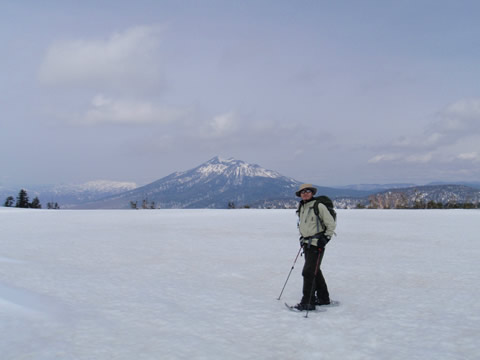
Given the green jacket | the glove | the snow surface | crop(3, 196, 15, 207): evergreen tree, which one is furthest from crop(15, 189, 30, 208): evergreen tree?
the glove

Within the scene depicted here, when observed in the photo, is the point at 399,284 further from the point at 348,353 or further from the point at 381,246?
the point at 381,246

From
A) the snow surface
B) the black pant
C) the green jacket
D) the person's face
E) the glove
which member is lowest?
the snow surface

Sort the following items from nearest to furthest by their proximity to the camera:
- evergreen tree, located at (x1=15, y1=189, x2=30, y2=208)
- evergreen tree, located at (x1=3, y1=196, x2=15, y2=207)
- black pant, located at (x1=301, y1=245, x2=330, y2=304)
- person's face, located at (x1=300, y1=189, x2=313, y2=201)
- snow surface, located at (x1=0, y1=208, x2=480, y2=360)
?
1. snow surface, located at (x1=0, y1=208, x2=480, y2=360)
2. black pant, located at (x1=301, y1=245, x2=330, y2=304)
3. person's face, located at (x1=300, y1=189, x2=313, y2=201)
4. evergreen tree, located at (x1=15, y1=189, x2=30, y2=208)
5. evergreen tree, located at (x1=3, y1=196, x2=15, y2=207)

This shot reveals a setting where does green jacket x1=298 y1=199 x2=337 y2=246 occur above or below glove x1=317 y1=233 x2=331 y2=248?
above

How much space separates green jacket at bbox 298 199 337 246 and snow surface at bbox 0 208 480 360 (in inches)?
64.3

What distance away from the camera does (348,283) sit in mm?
10070

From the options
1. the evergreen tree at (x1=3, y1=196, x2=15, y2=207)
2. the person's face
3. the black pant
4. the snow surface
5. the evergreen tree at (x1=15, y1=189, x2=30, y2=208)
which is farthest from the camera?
the evergreen tree at (x1=3, y1=196, x2=15, y2=207)

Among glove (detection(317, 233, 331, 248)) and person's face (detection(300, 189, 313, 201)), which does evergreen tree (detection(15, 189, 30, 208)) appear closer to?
person's face (detection(300, 189, 313, 201))

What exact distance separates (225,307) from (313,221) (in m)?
2.57

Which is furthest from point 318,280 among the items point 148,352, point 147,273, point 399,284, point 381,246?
point 381,246

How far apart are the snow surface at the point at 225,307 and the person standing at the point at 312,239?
48 centimetres

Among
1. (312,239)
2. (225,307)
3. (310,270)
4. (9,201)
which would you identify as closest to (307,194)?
(312,239)

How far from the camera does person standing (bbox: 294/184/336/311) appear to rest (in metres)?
7.58

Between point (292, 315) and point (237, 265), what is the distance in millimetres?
5284
